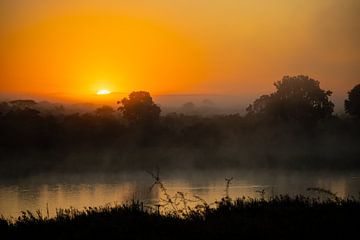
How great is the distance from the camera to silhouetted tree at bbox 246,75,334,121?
56.6 metres

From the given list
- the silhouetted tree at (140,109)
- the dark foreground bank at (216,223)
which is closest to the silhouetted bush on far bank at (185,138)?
the silhouetted tree at (140,109)

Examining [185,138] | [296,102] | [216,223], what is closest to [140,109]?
[185,138]

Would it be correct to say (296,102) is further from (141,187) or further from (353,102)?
(141,187)

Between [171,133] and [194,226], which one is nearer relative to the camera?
[194,226]

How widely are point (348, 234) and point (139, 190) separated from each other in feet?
93.6

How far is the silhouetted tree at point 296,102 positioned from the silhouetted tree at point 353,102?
2998 millimetres

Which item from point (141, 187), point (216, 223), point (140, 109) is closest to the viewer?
point (216, 223)

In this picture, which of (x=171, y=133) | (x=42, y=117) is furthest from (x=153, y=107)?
(x=42, y=117)

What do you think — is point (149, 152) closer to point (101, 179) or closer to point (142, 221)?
point (101, 179)

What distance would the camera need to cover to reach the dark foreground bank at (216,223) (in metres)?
6.92

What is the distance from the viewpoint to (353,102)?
57938 millimetres

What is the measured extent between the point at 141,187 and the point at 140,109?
68.3ft

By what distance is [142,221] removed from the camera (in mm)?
7863

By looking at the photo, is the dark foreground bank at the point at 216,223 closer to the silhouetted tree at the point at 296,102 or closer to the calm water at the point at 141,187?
the calm water at the point at 141,187
